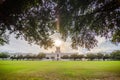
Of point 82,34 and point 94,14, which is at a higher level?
point 94,14

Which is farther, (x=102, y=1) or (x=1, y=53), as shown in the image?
(x=1, y=53)

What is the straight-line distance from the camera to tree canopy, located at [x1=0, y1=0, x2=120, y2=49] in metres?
9.76

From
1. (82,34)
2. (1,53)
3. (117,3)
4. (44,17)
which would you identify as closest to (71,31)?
(82,34)

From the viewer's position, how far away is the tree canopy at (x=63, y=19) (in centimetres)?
976

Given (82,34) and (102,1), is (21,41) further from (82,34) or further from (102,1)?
(102,1)

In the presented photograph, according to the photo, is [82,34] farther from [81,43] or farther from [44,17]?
[44,17]

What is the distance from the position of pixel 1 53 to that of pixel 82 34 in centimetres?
416

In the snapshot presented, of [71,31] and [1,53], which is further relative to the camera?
[1,53]

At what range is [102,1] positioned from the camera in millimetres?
9750

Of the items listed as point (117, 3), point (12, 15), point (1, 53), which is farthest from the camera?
point (1, 53)

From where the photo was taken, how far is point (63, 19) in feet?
32.5

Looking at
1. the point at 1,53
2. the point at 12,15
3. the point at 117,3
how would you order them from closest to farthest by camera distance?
the point at 117,3, the point at 12,15, the point at 1,53

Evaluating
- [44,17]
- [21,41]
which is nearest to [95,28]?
[44,17]

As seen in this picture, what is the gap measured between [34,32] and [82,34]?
1681 mm
